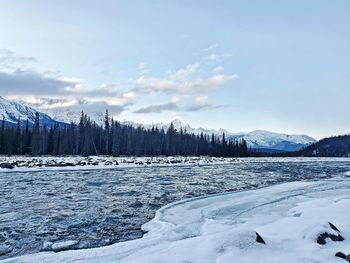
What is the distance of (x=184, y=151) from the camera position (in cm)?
11594

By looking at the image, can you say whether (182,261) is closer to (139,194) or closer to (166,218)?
(166,218)

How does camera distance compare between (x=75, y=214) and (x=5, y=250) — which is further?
(x=75, y=214)

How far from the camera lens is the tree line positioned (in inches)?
3093

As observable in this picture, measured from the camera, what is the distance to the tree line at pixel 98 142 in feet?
258

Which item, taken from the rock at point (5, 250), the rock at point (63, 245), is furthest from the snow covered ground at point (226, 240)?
the rock at point (5, 250)

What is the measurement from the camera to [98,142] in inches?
3821

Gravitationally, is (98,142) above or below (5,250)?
above

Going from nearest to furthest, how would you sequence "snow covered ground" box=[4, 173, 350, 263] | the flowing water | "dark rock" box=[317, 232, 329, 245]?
"snow covered ground" box=[4, 173, 350, 263], "dark rock" box=[317, 232, 329, 245], the flowing water

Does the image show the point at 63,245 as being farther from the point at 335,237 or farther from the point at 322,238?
the point at 335,237

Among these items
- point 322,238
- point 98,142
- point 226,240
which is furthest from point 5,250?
point 98,142

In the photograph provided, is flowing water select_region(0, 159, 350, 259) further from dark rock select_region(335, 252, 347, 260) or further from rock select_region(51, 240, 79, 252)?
dark rock select_region(335, 252, 347, 260)

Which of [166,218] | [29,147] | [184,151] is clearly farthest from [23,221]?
[184,151]

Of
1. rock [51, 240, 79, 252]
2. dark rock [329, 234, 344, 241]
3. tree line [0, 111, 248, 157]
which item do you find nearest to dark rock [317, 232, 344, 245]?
dark rock [329, 234, 344, 241]

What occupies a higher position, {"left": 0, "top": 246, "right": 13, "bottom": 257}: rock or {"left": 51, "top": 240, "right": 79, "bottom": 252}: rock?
{"left": 51, "top": 240, "right": 79, "bottom": 252}: rock
